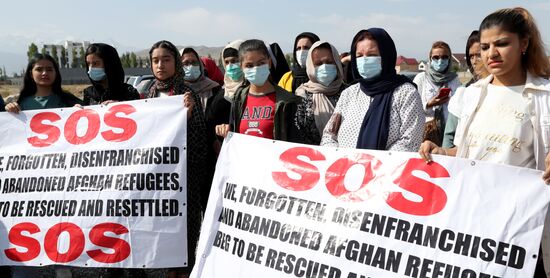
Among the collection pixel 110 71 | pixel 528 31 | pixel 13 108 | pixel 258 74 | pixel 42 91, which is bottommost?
pixel 13 108

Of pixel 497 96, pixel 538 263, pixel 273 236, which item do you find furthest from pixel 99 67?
pixel 538 263

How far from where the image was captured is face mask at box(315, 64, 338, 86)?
3.98 meters

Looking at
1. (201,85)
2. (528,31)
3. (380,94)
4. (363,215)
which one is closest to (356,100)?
(380,94)

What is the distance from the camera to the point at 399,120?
3092mm

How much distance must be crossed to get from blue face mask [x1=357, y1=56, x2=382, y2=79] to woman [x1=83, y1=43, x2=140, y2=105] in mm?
2014

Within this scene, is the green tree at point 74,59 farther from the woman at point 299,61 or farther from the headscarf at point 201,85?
the woman at point 299,61

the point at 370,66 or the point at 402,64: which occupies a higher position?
the point at 370,66

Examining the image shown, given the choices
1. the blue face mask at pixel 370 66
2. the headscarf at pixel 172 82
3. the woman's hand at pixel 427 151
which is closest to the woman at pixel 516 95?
the woman's hand at pixel 427 151

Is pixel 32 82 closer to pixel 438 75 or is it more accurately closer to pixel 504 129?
pixel 504 129

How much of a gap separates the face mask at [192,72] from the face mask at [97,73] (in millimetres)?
1066

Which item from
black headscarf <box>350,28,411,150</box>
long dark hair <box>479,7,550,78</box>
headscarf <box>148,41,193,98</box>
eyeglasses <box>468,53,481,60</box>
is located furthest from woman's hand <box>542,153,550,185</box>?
eyeglasses <box>468,53,481,60</box>

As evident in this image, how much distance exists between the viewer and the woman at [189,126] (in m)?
3.75

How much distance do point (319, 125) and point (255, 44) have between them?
820 millimetres

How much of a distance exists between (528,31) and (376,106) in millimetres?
979
